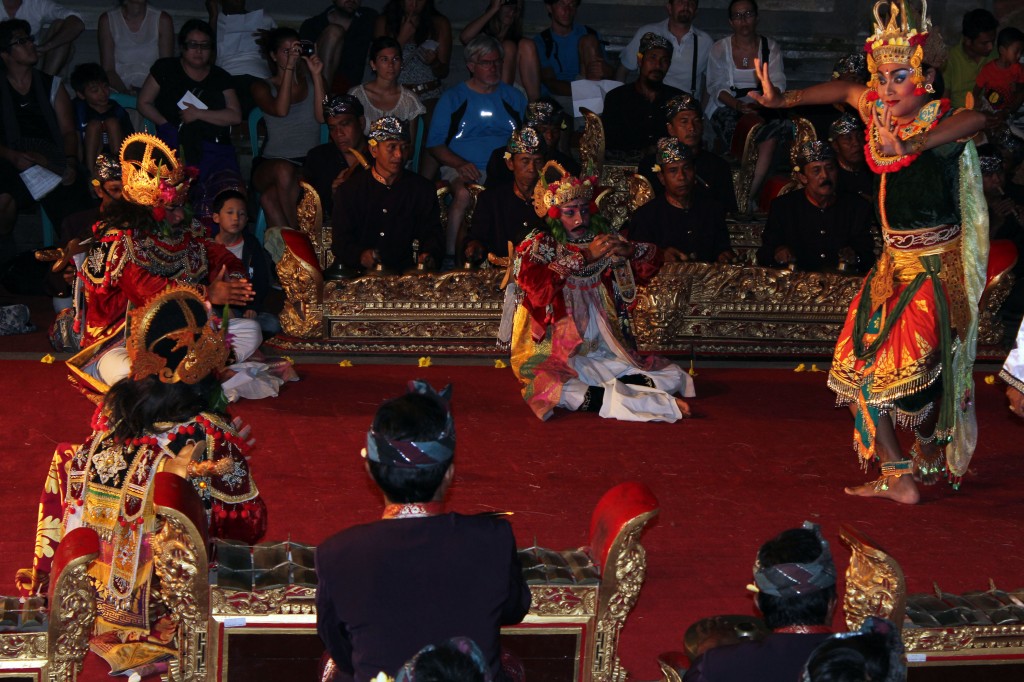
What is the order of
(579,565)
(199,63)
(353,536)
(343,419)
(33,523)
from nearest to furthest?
1. (353,536)
2. (579,565)
3. (33,523)
4. (343,419)
5. (199,63)

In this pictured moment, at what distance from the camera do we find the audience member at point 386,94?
379 inches

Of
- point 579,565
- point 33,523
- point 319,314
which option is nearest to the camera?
point 579,565

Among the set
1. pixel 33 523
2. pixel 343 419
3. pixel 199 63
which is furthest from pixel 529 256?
pixel 199 63

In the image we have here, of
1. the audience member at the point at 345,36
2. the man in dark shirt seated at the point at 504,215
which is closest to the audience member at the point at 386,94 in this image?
the audience member at the point at 345,36

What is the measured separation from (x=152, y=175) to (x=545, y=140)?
3.24 meters

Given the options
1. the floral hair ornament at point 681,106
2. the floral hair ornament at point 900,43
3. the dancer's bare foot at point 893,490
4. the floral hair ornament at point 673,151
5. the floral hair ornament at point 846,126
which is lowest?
the dancer's bare foot at point 893,490

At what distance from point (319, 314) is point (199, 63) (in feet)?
7.63

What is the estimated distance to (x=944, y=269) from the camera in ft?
18.6

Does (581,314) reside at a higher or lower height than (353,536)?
lower

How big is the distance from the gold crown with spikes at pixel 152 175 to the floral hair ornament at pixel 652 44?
15.4ft

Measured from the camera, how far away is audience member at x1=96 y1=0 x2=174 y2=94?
10250mm

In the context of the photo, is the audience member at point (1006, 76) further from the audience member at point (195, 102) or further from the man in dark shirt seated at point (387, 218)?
the audience member at point (195, 102)

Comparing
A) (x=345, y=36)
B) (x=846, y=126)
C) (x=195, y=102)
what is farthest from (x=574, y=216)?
(x=345, y=36)

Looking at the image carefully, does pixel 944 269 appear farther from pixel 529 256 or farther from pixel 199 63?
pixel 199 63
